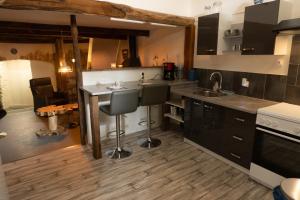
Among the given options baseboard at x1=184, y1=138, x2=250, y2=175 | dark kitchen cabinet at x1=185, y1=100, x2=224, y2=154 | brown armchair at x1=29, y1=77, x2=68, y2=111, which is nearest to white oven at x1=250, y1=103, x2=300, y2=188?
baseboard at x1=184, y1=138, x2=250, y2=175

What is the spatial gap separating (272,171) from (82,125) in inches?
110

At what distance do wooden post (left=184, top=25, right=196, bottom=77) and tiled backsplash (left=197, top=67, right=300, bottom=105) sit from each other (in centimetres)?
78

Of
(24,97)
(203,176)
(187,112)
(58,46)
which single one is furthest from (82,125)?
(24,97)

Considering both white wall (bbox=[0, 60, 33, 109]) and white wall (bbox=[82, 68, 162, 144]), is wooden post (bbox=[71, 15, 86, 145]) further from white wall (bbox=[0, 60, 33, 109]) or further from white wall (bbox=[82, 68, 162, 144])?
white wall (bbox=[0, 60, 33, 109])

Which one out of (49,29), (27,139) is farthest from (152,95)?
(49,29)

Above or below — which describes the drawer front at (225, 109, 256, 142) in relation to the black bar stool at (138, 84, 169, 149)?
below

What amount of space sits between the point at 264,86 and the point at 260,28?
0.82 metres

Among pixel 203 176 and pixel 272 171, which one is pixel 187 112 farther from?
pixel 272 171

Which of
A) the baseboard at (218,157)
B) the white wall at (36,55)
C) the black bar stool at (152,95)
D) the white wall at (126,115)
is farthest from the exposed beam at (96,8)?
the white wall at (36,55)

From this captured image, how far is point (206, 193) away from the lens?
221 cm

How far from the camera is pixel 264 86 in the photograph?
2732 millimetres

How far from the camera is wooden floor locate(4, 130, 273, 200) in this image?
7.20 ft

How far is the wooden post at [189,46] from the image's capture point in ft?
12.5

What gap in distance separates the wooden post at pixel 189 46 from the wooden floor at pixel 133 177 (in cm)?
170
